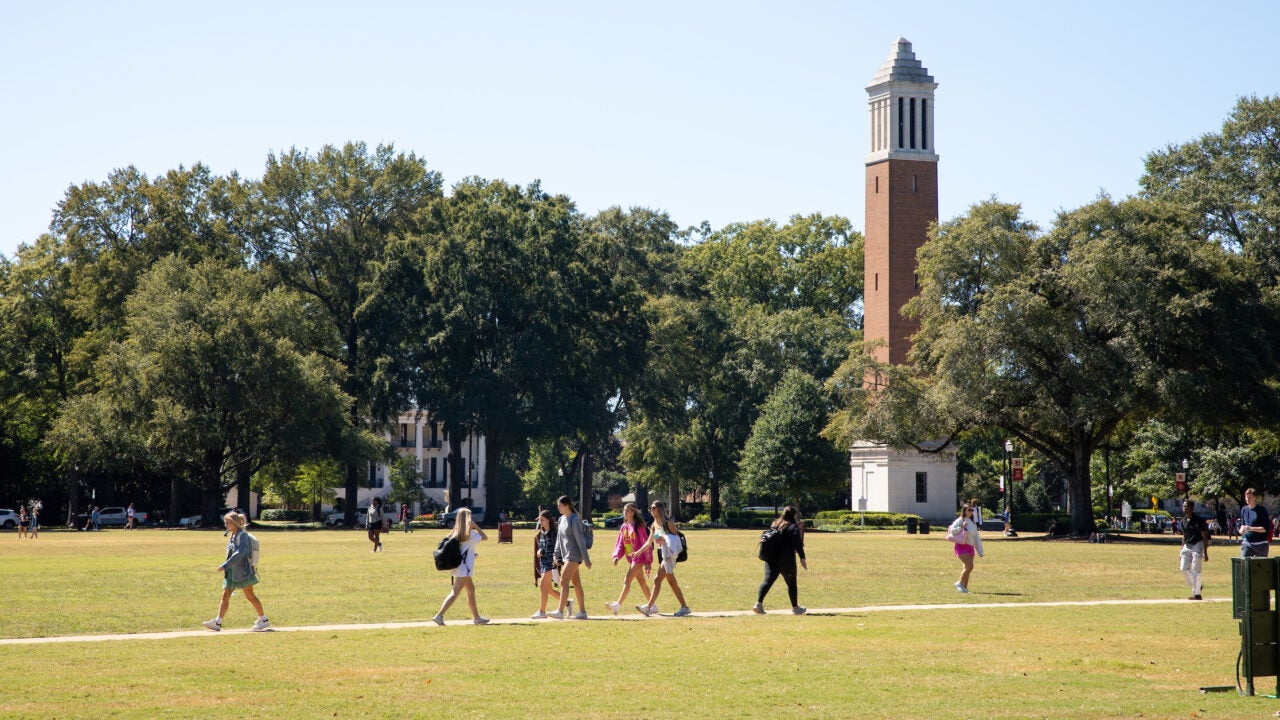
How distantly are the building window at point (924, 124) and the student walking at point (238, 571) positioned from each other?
59.9m

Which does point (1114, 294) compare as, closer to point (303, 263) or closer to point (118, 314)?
point (303, 263)

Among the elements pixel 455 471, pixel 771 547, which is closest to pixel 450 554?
pixel 771 547

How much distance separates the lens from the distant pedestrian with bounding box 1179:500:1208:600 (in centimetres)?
2272

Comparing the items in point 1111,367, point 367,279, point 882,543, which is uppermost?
point 367,279

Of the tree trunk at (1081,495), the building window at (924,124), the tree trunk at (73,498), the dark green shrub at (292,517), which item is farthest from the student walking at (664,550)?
the dark green shrub at (292,517)

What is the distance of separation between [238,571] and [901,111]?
61.3m

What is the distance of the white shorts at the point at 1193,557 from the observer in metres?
22.6

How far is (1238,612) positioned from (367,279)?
65444 millimetres

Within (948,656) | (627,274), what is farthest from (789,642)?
(627,274)

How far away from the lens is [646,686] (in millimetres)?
12812

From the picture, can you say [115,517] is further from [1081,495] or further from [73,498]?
[1081,495]

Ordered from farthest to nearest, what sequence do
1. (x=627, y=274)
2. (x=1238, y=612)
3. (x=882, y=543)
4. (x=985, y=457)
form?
1. (x=985, y=457)
2. (x=627, y=274)
3. (x=882, y=543)
4. (x=1238, y=612)

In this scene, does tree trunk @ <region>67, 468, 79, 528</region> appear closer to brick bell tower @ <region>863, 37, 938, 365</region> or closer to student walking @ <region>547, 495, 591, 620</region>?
brick bell tower @ <region>863, 37, 938, 365</region>

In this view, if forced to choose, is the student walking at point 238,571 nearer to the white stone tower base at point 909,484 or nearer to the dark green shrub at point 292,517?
the white stone tower base at point 909,484
